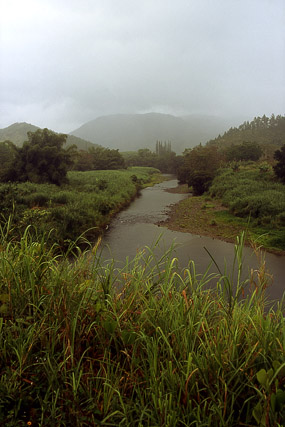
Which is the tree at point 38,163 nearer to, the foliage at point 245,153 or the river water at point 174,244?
the river water at point 174,244

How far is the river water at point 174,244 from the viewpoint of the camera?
24.4 ft

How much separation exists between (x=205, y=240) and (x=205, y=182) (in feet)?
48.5

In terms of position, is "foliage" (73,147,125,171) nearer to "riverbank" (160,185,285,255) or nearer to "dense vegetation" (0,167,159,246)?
"dense vegetation" (0,167,159,246)

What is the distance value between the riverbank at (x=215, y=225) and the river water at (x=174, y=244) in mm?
588

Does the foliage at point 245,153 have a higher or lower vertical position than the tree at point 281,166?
higher

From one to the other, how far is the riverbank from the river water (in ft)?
1.93

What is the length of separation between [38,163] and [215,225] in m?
15.4

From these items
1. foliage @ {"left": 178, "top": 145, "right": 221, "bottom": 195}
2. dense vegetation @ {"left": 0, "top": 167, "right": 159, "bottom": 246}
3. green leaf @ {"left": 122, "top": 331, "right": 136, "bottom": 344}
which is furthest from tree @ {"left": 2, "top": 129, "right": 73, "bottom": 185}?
green leaf @ {"left": 122, "top": 331, "right": 136, "bottom": 344}

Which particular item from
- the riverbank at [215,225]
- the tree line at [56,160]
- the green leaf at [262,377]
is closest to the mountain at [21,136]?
the tree line at [56,160]

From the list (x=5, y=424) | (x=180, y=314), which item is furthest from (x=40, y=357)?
(x=180, y=314)

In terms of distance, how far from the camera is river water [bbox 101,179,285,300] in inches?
292

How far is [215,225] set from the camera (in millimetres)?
13164

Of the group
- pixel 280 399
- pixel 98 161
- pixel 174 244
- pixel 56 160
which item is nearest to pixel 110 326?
pixel 280 399

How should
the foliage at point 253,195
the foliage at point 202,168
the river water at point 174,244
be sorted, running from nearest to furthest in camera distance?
the river water at point 174,244 → the foliage at point 253,195 → the foliage at point 202,168
